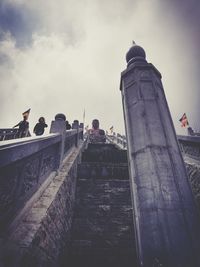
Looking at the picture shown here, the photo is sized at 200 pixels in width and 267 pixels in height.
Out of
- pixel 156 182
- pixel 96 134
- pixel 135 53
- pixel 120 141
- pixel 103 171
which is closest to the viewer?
pixel 156 182

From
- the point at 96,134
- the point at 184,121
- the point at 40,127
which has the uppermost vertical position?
the point at 96,134

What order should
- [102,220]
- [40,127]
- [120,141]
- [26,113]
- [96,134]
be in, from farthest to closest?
[96,134]
[120,141]
[26,113]
[40,127]
[102,220]

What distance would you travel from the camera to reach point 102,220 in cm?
488

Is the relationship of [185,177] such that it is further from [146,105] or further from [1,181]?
[1,181]

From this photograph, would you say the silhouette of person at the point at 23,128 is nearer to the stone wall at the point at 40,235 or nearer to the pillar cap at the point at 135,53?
the stone wall at the point at 40,235

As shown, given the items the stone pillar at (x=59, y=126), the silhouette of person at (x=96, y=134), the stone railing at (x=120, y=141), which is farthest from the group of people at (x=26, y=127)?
the silhouette of person at (x=96, y=134)

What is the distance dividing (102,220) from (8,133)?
7.03 metres

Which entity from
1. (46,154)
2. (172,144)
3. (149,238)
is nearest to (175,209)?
(149,238)

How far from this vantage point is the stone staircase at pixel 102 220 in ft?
13.3

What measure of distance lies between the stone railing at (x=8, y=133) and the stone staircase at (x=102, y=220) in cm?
495

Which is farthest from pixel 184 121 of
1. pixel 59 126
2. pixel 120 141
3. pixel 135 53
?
pixel 135 53

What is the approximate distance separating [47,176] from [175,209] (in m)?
2.71

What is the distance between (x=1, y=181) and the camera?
2004 millimetres

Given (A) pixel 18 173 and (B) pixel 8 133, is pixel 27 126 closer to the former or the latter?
(B) pixel 8 133
